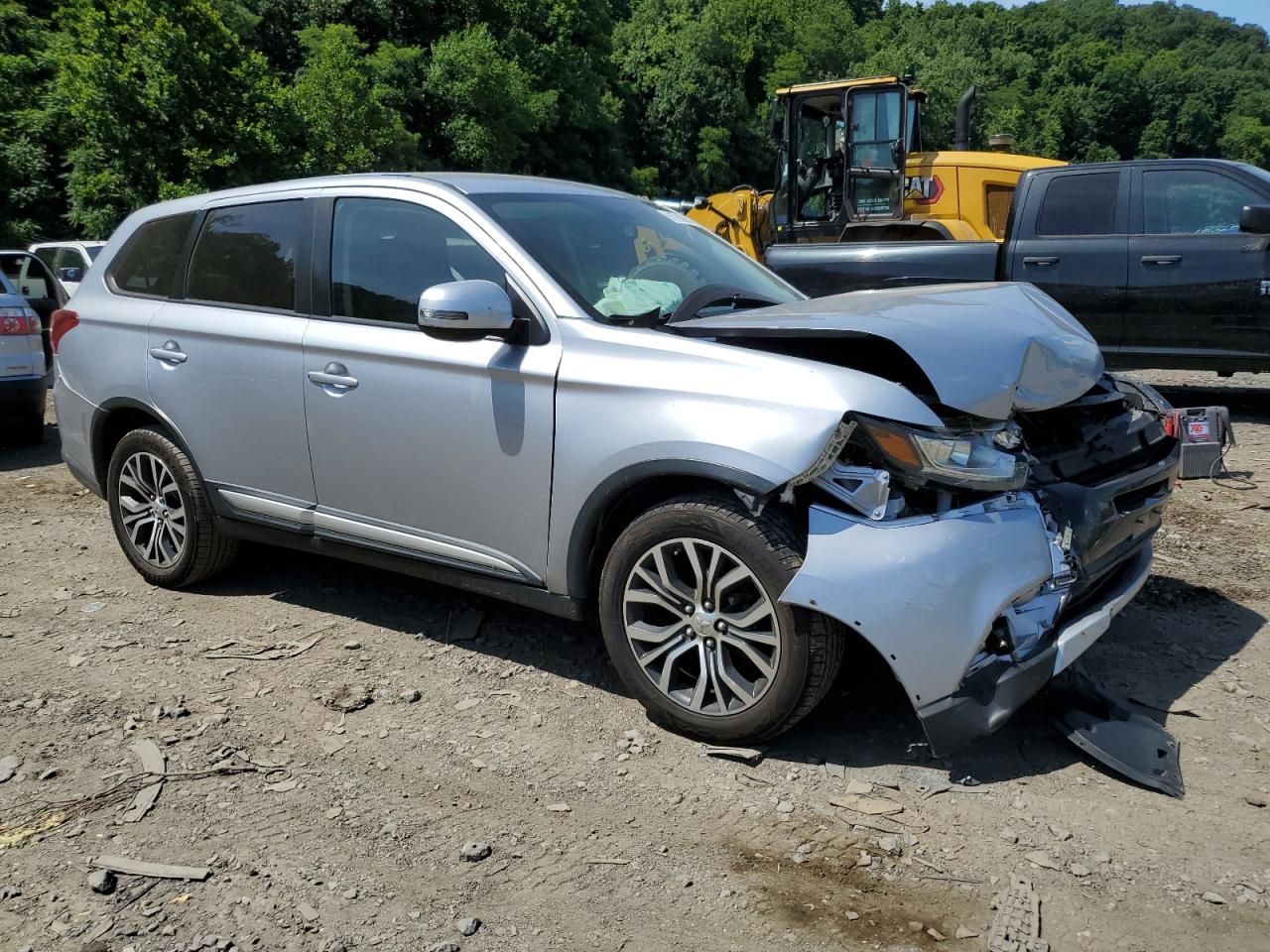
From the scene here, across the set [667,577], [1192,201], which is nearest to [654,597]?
[667,577]

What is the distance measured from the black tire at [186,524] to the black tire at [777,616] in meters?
2.25

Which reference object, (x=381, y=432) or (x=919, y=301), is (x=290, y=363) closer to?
(x=381, y=432)

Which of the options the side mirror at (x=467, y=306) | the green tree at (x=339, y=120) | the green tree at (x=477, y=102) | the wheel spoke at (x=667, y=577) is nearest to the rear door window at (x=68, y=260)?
the green tree at (x=339, y=120)

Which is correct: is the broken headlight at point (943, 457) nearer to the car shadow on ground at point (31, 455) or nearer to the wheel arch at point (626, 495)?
the wheel arch at point (626, 495)

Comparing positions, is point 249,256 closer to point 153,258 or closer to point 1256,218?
point 153,258

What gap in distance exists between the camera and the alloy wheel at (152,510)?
5098mm

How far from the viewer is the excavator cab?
40.1 feet

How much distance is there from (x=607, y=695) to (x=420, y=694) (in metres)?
0.70

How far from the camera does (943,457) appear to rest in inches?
127

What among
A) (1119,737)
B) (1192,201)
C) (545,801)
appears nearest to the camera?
(545,801)

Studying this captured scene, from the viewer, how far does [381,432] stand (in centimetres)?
419

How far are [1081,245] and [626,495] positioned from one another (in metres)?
6.92

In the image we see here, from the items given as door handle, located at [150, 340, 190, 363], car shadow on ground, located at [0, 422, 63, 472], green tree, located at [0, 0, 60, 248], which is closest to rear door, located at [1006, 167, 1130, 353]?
door handle, located at [150, 340, 190, 363]

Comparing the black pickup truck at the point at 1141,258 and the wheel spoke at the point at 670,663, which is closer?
the wheel spoke at the point at 670,663
